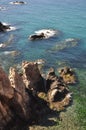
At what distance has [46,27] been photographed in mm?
118062

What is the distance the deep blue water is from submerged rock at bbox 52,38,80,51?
1511 millimetres

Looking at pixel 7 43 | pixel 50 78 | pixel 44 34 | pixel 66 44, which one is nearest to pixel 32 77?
pixel 50 78

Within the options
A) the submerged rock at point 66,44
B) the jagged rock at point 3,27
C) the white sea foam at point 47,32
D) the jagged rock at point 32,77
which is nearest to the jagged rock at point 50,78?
the jagged rock at point 32,77

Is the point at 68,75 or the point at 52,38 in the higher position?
the point at 68,75

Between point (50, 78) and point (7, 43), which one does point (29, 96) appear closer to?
point (50, 78)

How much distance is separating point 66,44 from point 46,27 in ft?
72.0

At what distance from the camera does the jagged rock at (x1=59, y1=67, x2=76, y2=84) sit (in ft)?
237

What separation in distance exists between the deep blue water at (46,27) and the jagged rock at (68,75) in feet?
19.8

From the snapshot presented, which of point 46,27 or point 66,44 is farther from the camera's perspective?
point 46,27

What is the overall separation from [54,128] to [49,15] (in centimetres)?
8726

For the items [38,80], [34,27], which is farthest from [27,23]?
[38,80]

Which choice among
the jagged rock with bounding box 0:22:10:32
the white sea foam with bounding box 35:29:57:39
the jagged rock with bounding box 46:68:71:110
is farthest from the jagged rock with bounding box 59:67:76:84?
the jagged rock with bounding box 0:22:10:32

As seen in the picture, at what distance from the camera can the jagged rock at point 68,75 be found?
237ft

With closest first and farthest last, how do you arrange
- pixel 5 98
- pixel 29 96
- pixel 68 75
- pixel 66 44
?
pixel 5 98
pixel 29 96
pixel 68 75
pixel 66 44
